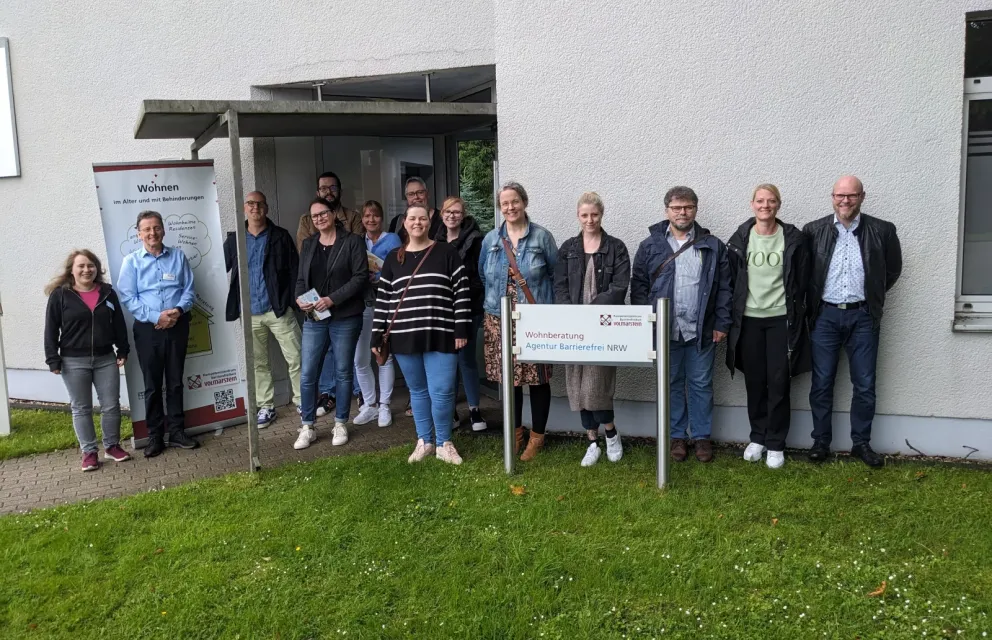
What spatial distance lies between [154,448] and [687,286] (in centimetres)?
447

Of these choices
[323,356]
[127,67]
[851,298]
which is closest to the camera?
[851,298]

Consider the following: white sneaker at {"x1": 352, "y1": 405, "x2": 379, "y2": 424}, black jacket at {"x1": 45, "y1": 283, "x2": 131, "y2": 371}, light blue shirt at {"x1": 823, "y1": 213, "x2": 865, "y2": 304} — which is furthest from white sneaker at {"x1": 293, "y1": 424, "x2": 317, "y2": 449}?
light blue shirt at {"x1": 823, "y1": 213, "x2": 865, "y2": 304}

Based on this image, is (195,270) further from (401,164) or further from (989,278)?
(989,278)

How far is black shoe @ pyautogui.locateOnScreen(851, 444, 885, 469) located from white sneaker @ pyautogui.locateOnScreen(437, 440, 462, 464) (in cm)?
284

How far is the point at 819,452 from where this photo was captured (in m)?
5.82

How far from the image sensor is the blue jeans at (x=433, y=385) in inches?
233

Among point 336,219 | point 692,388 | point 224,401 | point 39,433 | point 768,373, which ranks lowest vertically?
point 39,433

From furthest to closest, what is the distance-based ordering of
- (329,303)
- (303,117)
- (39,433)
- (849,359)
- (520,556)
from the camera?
(39,433), (329,303), (303,117), (849,359), (520,556)

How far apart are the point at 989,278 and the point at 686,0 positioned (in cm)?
300

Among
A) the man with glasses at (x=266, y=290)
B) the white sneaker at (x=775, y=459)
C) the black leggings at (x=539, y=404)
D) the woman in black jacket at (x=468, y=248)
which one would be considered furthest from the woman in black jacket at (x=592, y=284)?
the man with glasses at (x=266, y=290)

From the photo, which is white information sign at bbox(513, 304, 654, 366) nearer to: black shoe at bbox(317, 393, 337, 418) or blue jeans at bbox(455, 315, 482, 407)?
blue jeans at bbox(455, 315, 482, 407)

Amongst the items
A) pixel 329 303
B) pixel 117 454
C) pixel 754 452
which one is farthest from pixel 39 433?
pixel 754 452

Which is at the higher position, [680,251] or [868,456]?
[680,251]

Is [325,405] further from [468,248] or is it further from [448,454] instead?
[468,248]
